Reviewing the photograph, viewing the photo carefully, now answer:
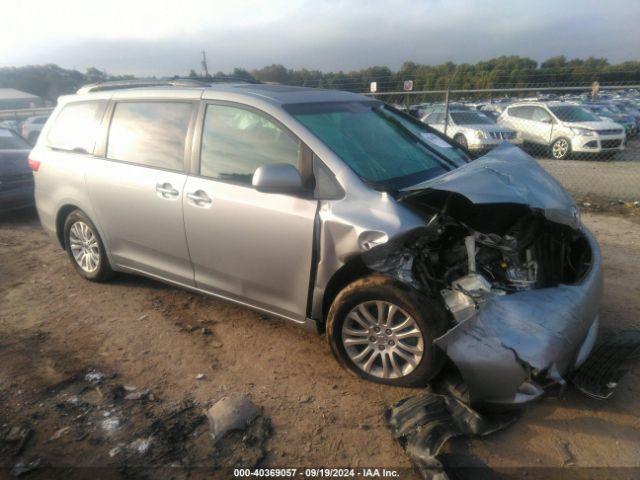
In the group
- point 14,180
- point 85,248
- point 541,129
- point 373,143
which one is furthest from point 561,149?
point 14,180

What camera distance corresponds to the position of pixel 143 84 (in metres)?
4.17

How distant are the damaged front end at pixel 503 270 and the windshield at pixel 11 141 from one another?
7.61 metres

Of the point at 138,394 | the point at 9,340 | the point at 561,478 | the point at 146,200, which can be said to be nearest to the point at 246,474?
the point at 138,394

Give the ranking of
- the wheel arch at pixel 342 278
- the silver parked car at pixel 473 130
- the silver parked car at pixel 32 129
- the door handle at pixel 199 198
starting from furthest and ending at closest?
the silver parked car at pixel 32 129 → the silver parked car at pixel 473 130 → the door handle at pixel 199 198 → the wheel arch at pixel 342 278

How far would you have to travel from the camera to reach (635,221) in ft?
20.7

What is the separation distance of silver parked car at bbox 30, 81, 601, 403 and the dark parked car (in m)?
4.27

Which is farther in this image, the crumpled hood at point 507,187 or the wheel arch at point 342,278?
the wheel arch at point 342,278

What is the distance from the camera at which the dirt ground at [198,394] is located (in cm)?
242

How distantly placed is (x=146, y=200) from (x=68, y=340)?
1264mm

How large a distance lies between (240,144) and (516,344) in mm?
2203

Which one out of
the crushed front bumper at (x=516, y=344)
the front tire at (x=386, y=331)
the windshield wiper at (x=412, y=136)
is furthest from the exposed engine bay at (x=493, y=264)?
the windshield wiper at (x=412, y=136)

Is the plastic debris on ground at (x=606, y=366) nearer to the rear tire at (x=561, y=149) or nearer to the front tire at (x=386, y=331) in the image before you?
the front tire at (x=386, y=331)

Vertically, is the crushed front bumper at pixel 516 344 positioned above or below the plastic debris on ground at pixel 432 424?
above

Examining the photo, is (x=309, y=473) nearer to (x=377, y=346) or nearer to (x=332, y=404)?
(x=332, y=404)
